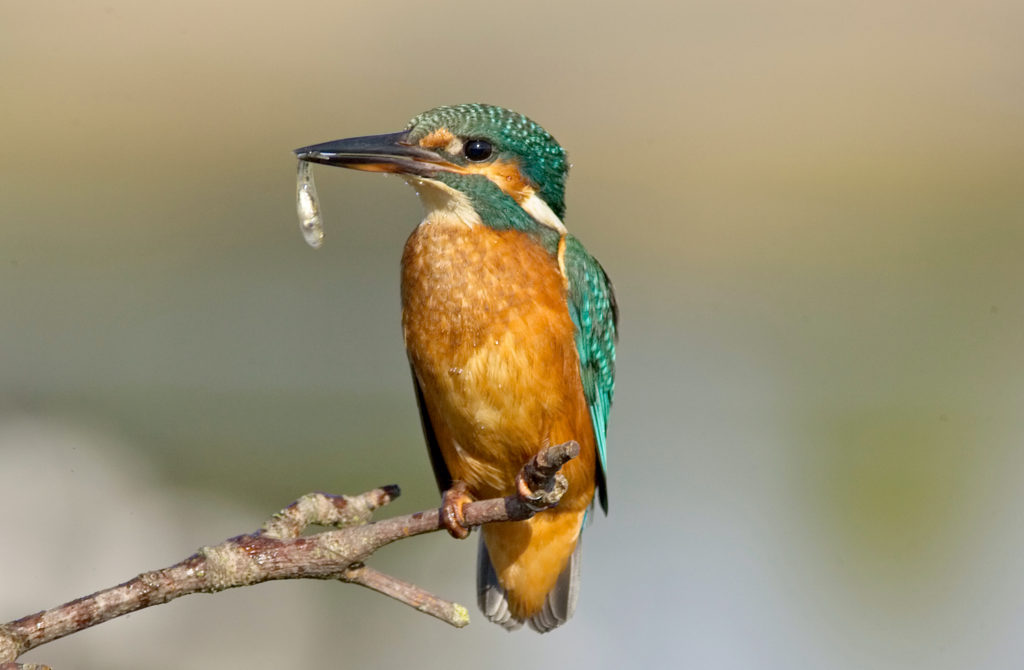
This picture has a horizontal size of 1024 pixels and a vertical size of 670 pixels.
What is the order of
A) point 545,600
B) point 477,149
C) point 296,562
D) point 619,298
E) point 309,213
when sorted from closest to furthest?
1. point 296,562
2. point 309,213
3. point 477,149
4. point 545,600
5. point 619,298

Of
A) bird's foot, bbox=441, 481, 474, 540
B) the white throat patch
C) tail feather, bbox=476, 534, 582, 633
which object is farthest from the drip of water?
tail feather, bbox=476, 534, 582, 633

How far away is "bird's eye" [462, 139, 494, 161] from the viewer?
271 centimetres

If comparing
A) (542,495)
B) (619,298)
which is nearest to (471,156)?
(542,495)

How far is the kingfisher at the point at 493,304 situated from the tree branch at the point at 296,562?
14.9 inches

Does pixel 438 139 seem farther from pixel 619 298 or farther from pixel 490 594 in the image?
pixel 619 298

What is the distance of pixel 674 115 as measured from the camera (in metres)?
8.38

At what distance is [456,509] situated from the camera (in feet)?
8.33

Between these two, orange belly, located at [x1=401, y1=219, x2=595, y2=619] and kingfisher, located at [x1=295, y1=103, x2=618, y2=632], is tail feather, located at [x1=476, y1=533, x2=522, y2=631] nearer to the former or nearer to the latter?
kingfisher, located at [x1=295, y1=103, x2=618, y2=632]

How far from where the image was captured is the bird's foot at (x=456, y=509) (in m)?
2.45

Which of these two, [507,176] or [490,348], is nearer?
[490,348]

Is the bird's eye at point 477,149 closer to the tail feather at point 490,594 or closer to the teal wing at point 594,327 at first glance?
the teal wing at point 594,327

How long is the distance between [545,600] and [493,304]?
87 centimetres

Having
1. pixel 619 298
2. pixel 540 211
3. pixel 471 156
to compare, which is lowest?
pixel 619 298

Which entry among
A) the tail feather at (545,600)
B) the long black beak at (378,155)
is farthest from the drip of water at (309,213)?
the tail feather at (545,600)
